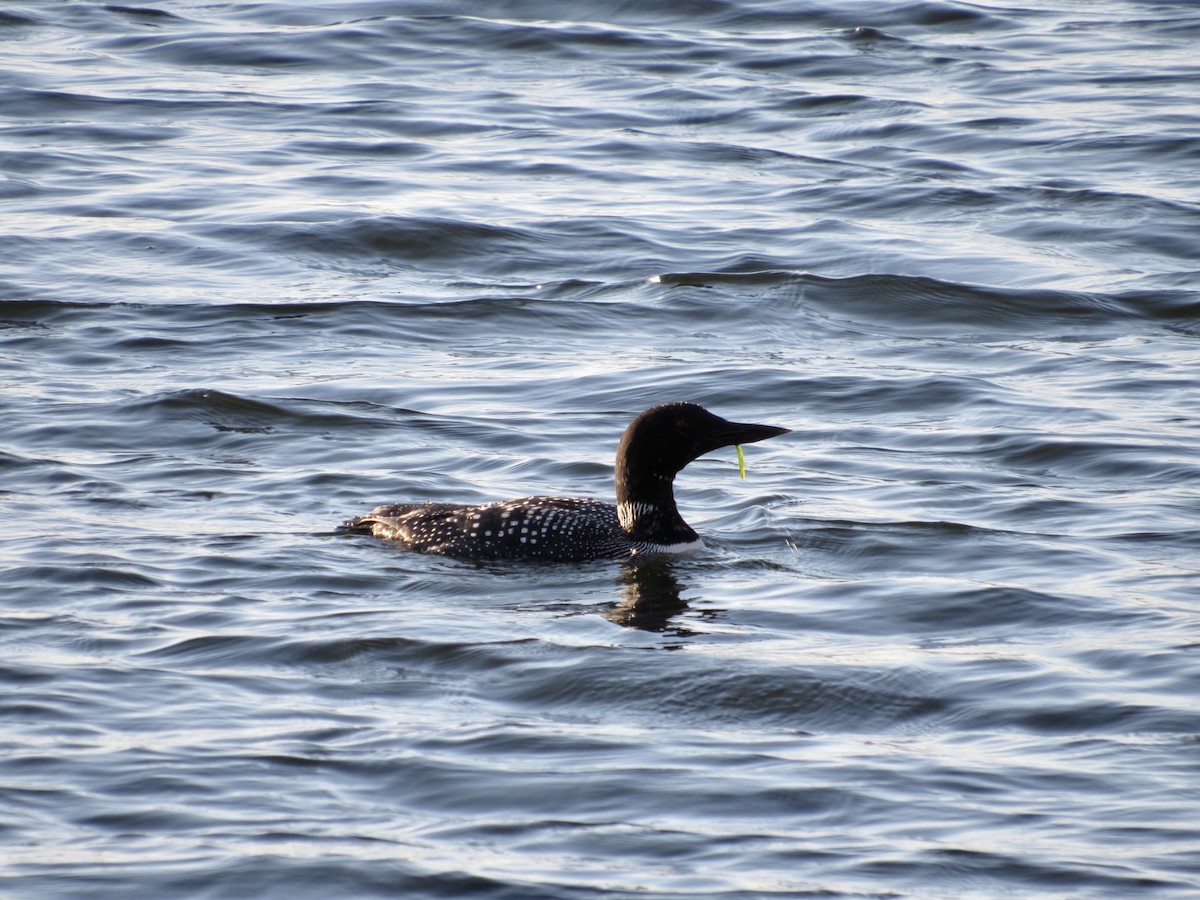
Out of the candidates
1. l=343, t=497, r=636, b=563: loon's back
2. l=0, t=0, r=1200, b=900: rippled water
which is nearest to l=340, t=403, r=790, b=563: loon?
l=343, t=497, r=636, b=563: loon's back

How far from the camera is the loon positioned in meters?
8.48

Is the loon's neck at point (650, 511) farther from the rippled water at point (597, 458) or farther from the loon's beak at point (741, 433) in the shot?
the loon's beak at point (741, 433)

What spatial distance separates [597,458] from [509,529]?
72.0 inches

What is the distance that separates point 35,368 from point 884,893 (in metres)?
7.62

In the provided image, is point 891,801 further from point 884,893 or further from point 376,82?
point 376,82

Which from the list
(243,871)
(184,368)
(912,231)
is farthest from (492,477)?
(912,231)

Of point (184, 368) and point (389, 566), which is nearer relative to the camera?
point (389, 566)

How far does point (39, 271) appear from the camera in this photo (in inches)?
534

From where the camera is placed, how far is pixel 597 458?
10.2 m

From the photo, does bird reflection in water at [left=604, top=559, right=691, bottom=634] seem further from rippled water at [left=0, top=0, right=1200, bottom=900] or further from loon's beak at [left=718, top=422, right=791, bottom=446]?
loon's beak at [left=718, top=422, right=791, bottom=446]

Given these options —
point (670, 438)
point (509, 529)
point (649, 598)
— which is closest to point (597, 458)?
point (670, 438)

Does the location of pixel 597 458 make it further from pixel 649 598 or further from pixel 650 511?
pixel 649 598

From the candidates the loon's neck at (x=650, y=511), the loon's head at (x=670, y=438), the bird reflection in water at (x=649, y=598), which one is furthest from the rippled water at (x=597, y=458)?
the loon's head at (x=670, y=438)

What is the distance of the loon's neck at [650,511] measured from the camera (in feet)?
28.7
